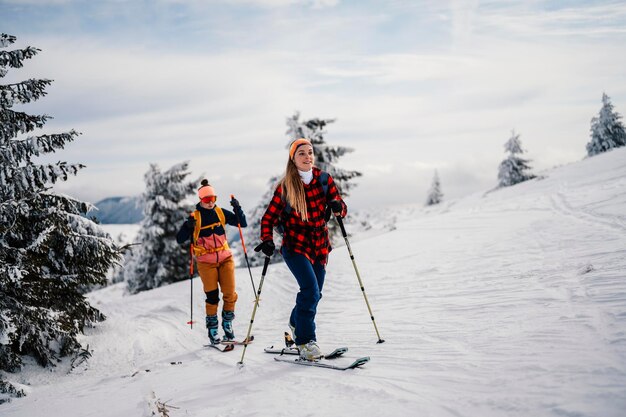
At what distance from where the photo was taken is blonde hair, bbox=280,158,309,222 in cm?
490

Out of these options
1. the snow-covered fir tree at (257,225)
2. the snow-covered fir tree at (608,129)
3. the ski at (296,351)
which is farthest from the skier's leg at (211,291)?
the snow-covered fir tree at (608,129)

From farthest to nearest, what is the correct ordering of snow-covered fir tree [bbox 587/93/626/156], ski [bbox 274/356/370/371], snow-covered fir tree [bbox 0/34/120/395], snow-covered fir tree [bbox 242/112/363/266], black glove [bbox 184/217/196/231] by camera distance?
snow-covered fir tree [bbox 587/93/626/156] < snow-covered fir tree [bbox 242/112/363/266] < black glove [bbox 184/217/196/231] < snow-covered fir tree [bbox 0/34/120/395] < ski [bbox 274/356/370/371]

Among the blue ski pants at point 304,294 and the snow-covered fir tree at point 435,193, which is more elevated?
the snow-covered fir tree at point 435,193

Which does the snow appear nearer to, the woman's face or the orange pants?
the orange pants

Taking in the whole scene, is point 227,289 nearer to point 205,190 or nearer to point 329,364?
point 205,190

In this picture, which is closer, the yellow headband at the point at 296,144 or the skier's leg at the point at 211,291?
the yellow headband at the point at 296,144

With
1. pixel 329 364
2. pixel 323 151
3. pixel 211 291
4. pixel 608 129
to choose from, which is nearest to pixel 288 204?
pixel 329 364

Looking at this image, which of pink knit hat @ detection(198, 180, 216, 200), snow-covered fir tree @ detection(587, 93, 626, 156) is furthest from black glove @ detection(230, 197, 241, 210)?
snow-covered fir tree @ detection(587, 93, 626, 156)

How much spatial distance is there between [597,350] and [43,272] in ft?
26.6

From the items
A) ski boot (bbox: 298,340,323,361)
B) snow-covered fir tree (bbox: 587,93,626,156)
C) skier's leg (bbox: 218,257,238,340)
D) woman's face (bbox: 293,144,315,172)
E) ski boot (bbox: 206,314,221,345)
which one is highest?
snow-covered fir tree (bbox: 587,93,626,156)

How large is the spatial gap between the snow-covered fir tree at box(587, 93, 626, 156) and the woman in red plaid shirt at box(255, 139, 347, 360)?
163ft

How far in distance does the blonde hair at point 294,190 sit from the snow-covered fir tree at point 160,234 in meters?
19.6

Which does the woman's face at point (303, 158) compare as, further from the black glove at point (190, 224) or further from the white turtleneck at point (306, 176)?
the black glove at point (190, 224)

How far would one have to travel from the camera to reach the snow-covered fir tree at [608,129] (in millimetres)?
42906
